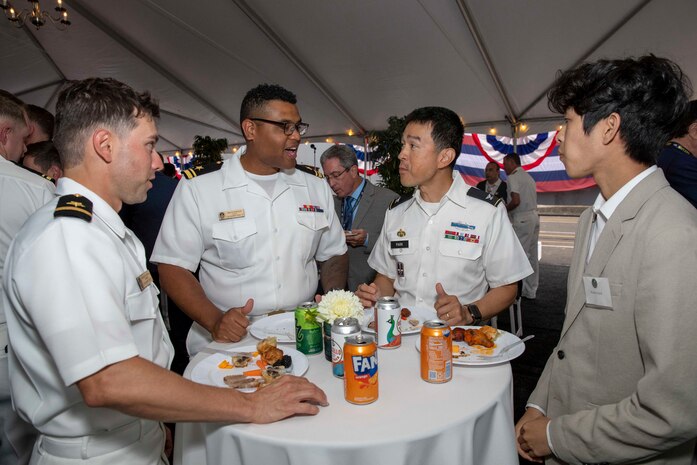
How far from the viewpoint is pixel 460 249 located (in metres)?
2.20

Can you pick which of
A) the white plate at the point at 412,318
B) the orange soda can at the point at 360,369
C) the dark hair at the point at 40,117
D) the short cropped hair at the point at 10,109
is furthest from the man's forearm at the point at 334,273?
the dark hair at the point at 40,117

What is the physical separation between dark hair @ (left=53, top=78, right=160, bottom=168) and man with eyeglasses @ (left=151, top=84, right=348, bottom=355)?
920mm

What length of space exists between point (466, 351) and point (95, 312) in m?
1.21

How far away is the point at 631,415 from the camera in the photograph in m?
1.12

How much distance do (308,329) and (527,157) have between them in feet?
31.2

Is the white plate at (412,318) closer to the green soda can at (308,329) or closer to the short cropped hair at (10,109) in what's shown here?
the green soda can at (308,329)

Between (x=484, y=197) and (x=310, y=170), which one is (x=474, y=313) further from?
(x=310, y=170)

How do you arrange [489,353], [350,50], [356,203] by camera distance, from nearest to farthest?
[489,353] < [356,203] < [350,50]

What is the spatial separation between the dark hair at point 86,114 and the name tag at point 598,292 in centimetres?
147

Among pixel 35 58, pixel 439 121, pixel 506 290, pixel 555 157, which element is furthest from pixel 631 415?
pixel 35 58

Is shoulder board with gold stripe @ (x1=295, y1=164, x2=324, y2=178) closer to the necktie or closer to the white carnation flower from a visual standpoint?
the white carnation flower

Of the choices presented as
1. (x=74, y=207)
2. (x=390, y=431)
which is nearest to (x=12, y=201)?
(x=74, y=207)

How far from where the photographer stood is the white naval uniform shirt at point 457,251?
2188 mm

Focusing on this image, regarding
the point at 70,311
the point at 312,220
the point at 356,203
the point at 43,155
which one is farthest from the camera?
the point at 356,203
